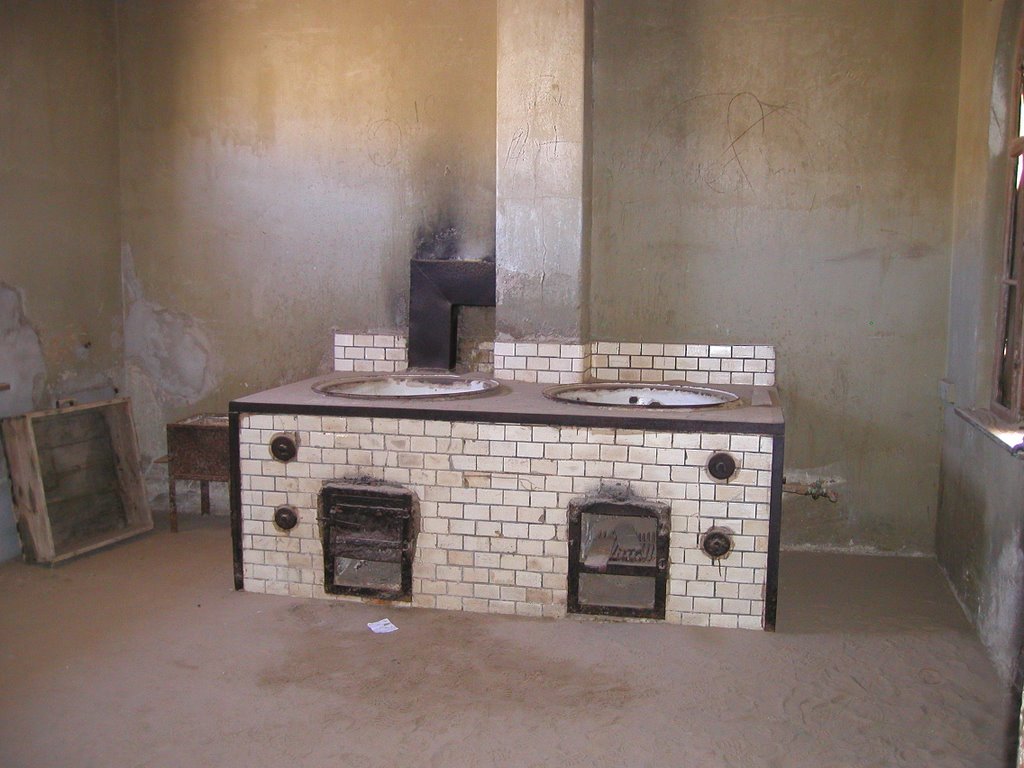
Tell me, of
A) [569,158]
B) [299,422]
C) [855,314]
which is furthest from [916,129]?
[299,422]

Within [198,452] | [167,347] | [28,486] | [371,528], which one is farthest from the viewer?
[167,347]

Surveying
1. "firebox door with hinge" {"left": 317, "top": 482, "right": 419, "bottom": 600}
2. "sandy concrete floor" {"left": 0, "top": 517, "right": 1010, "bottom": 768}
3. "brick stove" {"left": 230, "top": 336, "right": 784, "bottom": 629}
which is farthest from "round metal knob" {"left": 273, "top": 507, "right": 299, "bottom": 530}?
"sandy concrete floor" {"left": 0, "top": 517, "right": 1010, "bottom": 768}

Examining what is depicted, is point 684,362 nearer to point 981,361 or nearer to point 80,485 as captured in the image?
point 981,361

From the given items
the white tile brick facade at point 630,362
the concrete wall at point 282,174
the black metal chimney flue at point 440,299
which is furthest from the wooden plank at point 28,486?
the white tile brick facade at point 630,362

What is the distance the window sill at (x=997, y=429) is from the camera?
3035 millimetres

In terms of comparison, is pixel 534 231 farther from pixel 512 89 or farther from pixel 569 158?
pixel 512 89

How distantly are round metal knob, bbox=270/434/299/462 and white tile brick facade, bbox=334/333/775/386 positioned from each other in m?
1.14

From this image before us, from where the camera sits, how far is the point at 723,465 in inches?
132

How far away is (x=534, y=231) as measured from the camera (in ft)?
14.2

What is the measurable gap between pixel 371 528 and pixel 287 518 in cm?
38

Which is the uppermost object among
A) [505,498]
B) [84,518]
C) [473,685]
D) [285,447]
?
[285,447]

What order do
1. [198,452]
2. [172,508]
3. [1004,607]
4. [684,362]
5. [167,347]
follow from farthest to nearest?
1. [167,347]
2. [172,508]
3. [198,452]
4. [684,362]
5. [1004,607]

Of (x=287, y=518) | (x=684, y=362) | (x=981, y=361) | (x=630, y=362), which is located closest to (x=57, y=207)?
(x=287, y=518)

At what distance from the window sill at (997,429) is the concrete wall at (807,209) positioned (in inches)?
24.0
